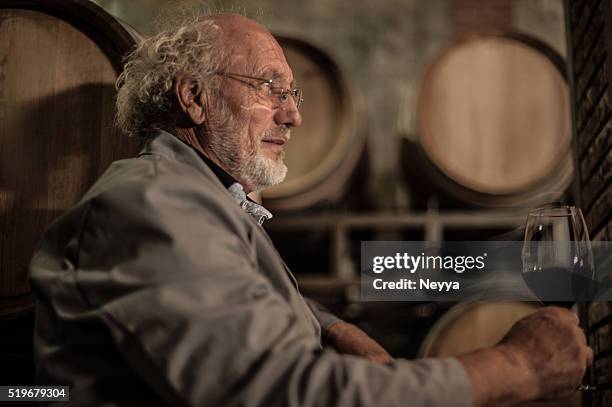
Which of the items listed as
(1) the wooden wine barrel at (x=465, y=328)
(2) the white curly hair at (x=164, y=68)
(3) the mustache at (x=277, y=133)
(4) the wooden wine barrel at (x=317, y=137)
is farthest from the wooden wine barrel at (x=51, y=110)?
(1) the wooden wine barrel at (x=465, y=328)

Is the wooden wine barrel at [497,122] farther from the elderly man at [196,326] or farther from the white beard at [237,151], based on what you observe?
the elderly man at [196,326]

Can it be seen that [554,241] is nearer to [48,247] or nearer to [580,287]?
[580,287]

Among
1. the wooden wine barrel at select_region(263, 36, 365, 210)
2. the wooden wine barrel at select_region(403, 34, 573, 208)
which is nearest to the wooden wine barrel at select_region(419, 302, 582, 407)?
the wooden wine barrel at select_region(403, 34, 573, 208)

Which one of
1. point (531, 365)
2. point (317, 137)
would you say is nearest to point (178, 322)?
point (531, 365)

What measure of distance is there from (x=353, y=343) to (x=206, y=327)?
0.55 metres

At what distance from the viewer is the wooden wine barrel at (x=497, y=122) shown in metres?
2.29

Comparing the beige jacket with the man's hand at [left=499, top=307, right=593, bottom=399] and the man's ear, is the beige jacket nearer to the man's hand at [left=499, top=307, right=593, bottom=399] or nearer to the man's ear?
the man's hand at [left=499, top=307, right=593, bottom=399]

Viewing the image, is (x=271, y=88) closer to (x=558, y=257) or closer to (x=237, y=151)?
(x=237, y=151)

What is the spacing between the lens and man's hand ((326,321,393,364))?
4.32 feet

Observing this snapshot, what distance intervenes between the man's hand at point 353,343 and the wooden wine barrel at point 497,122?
40.5 inches

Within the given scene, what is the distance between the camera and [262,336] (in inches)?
34.8

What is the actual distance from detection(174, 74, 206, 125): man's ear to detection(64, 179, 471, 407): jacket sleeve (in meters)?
0.45

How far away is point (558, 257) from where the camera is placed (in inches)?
41.9

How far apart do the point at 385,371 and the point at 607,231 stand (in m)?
0.71
